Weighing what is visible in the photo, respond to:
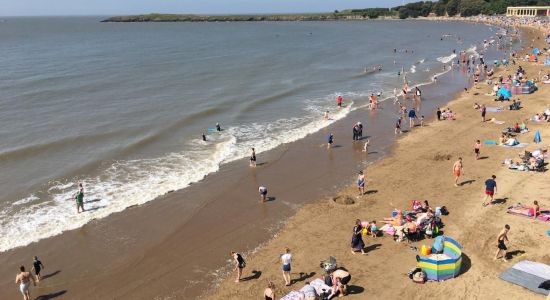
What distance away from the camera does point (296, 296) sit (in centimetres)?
1247

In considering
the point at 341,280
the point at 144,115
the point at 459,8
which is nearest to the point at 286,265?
the point at 341,280

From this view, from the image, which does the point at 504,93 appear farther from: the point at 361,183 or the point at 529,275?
the point at 529,275

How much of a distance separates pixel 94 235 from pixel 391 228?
37.3 ft

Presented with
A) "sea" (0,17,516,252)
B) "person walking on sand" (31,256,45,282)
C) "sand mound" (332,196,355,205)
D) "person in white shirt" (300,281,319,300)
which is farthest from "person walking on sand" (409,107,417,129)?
"person walking on sand" (31,256,45,282)

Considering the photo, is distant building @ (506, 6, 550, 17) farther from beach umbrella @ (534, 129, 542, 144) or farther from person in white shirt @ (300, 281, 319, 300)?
person in white shirt @ (300, 281, 319, 300)

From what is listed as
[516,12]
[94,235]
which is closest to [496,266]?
[94,235]

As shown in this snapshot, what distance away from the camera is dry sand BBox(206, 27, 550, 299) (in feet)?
43.1

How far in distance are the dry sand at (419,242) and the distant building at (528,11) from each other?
14169 cm

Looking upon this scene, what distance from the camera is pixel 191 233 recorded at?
56.5 feet

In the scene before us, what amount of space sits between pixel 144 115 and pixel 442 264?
27.0 metres

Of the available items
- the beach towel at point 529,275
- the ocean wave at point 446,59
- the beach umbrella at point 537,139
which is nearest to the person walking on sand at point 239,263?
the beach towel at point 529,275

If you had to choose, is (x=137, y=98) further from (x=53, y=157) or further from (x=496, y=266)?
(x=496, y=266)

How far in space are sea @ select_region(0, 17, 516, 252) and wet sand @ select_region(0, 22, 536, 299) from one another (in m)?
1.28

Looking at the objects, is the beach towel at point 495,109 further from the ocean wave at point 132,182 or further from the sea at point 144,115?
the ocean wave at point 132,182
